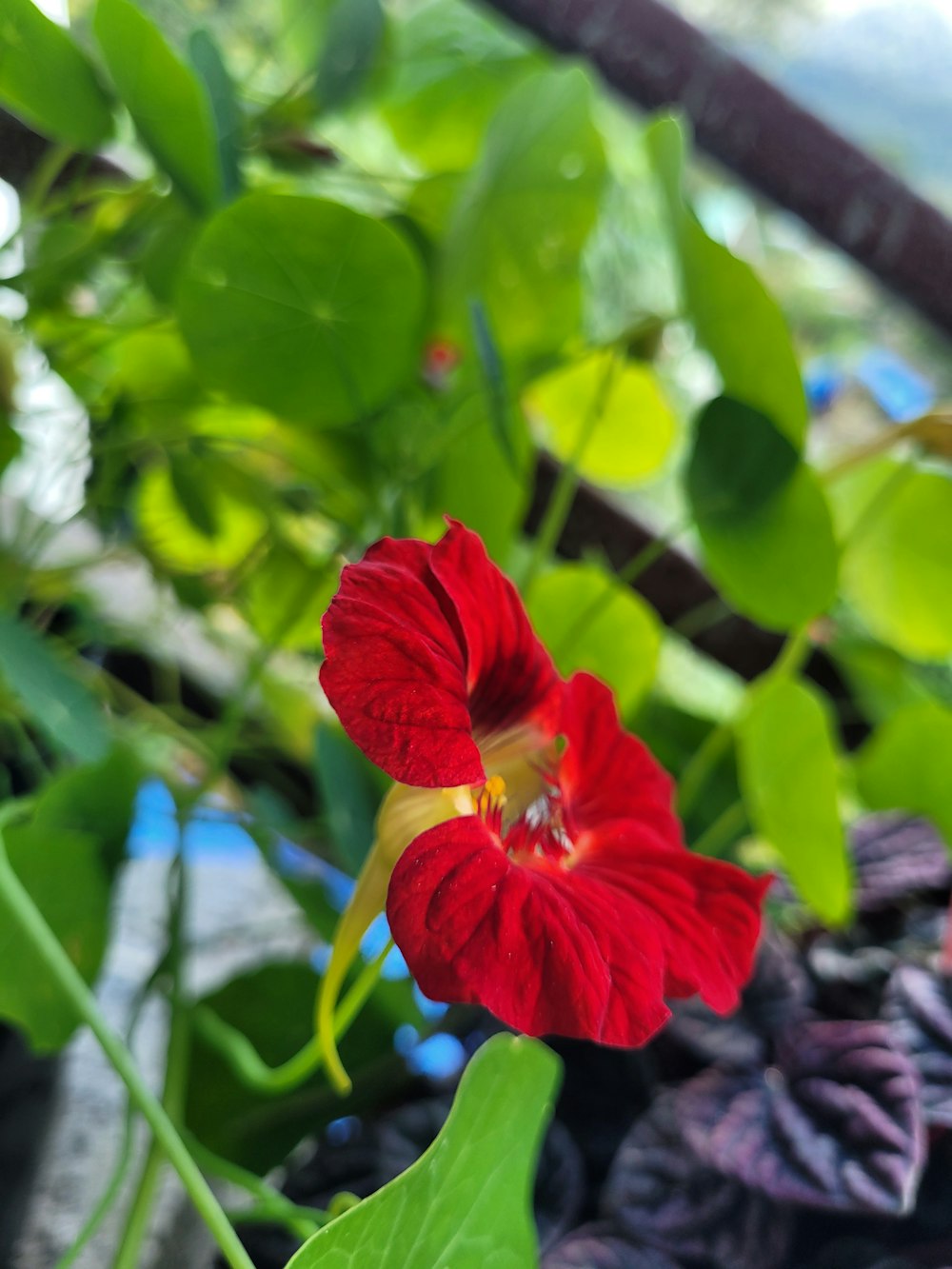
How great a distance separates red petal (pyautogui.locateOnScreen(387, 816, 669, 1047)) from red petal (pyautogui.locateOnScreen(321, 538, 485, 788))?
20 millimetres

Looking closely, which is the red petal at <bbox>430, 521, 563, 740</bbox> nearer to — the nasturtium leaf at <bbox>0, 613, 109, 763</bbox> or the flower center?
the flower center

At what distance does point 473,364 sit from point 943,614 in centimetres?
28

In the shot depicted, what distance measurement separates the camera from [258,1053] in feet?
1.42

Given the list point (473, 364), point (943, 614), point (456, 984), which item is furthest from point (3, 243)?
point (943, 614)

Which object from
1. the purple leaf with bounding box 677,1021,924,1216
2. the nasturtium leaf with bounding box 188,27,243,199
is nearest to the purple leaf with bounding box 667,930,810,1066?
the purple leaf with bounding box 677,1021,924,1216

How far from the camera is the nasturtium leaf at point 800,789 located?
41 centimetres

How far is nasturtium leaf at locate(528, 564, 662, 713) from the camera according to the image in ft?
1.55

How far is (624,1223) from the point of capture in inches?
14.9

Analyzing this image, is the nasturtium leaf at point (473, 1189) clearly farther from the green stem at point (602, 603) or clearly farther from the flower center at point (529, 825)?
the green stem at point (602, 603)

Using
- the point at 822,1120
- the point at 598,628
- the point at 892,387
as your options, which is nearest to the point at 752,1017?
the point at 822,1120

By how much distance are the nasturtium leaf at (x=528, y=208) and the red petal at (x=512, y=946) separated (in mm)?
290

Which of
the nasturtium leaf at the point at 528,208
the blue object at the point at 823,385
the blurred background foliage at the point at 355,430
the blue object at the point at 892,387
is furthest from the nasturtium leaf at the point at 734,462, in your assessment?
the blue object at the point at 823,385

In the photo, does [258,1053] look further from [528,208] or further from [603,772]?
[528,208]

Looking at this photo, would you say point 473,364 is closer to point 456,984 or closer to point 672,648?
point 456,984
